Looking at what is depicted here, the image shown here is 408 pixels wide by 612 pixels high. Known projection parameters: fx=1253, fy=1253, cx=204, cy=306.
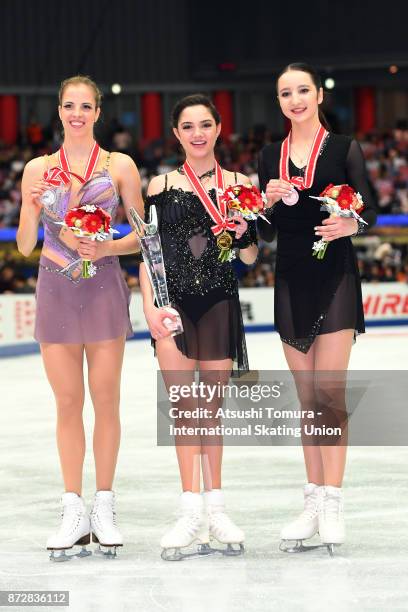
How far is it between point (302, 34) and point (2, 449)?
68.1 ft

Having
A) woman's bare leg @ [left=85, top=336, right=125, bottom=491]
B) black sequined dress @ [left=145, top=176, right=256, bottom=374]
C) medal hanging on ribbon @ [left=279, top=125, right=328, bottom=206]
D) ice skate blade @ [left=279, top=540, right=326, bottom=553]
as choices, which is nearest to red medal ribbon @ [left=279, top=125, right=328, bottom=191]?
medal hanging on ribbon @ [left=279, top=125, right=328, bottom=206]

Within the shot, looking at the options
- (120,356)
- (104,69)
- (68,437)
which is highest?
(104,69)

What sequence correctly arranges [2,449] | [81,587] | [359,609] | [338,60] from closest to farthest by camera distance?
[359,609] < [81,587] < [2,449] < [338,60]

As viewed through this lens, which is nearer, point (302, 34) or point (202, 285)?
point (202, 285)

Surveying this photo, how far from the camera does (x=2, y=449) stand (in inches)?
325

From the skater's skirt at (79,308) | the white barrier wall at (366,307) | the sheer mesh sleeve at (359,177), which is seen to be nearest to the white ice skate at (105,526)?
the skater's skirt at (79,308)

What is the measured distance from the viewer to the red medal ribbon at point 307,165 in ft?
16.4

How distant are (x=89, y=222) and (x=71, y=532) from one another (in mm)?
1274

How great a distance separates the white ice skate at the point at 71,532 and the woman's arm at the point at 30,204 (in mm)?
1055

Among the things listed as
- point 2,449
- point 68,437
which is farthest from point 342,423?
point 2,449

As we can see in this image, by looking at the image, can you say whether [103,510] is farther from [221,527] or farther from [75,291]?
[75,291]

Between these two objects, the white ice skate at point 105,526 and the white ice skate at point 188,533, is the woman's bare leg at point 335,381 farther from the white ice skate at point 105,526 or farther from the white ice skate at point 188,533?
the white ice skate at point 105,526

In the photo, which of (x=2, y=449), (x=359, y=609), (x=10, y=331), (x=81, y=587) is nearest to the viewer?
(x=359, y=609)

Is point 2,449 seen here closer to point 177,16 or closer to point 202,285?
point 202,285
